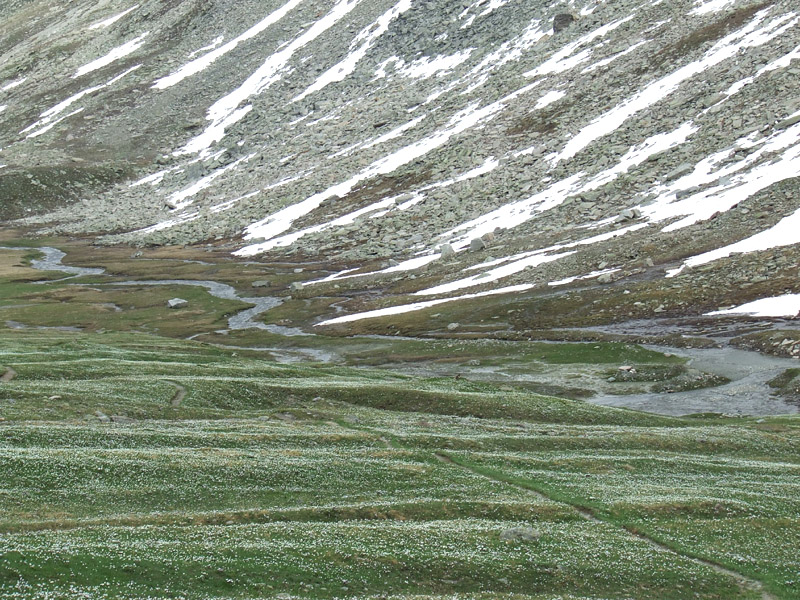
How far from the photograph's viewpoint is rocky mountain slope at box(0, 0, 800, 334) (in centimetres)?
8850

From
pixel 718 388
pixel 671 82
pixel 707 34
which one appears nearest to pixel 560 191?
pixel 671 82

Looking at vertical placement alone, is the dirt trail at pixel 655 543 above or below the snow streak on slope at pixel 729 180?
above

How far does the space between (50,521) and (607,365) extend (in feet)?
179

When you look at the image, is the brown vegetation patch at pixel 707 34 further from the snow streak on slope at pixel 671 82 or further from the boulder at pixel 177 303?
the boulder at pixel 177 303

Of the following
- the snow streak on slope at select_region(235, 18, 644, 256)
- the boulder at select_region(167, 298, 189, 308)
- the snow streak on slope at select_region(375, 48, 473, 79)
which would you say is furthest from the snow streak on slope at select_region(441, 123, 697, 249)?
the snow streak on slope at select_region(375, 48, 473, 79)

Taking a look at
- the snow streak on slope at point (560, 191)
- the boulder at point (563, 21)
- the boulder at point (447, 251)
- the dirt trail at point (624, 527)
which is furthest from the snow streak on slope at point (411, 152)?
the dirt trail at point (624, 527)

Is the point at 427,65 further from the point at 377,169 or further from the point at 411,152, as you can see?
the point at 377,169

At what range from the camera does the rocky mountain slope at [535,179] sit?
3484 inches

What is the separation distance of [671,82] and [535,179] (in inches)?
1123

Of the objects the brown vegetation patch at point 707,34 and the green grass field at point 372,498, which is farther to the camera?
the brown vegetation patch at point 707,34

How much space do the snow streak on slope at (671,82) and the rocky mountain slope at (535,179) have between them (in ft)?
1.42

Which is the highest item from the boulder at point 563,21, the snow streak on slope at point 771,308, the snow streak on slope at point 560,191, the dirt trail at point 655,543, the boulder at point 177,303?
the boulder at point 563,21

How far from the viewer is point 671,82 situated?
131750 mm

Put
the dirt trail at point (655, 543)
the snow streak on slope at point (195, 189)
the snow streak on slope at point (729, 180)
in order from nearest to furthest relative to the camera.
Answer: the dirt trail at point (655, 543), the snow streak on slope at point (729, 180), the snow streak on slope at point (195, 189)
